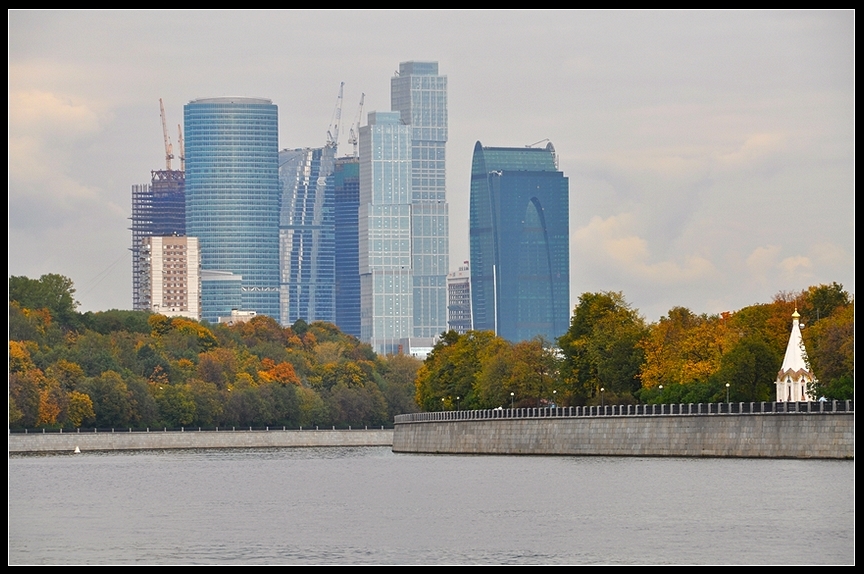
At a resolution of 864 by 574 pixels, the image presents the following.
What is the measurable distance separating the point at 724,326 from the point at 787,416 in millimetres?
35425

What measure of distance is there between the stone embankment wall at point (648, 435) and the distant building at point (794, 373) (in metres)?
5.48

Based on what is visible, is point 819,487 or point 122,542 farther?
point 819,487

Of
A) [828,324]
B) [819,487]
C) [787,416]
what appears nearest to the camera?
[819,487]

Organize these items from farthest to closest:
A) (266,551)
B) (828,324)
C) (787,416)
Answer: (828,324)
(787,416)
(266,551)

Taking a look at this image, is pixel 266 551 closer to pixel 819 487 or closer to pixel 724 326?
pixel 819 487

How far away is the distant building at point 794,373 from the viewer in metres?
115

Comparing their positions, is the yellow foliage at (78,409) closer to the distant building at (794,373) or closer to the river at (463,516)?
the river at (463,516)

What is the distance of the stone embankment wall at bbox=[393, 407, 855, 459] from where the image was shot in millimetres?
98188

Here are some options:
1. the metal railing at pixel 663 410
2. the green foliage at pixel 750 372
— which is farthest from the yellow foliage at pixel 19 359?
the green foliage at pixel 750 372

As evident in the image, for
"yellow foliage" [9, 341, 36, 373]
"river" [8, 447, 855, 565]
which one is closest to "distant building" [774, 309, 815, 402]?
"river" [8, 447, 855, 565]

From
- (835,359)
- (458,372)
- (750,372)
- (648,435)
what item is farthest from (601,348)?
(458,372)

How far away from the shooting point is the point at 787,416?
100438 mm
